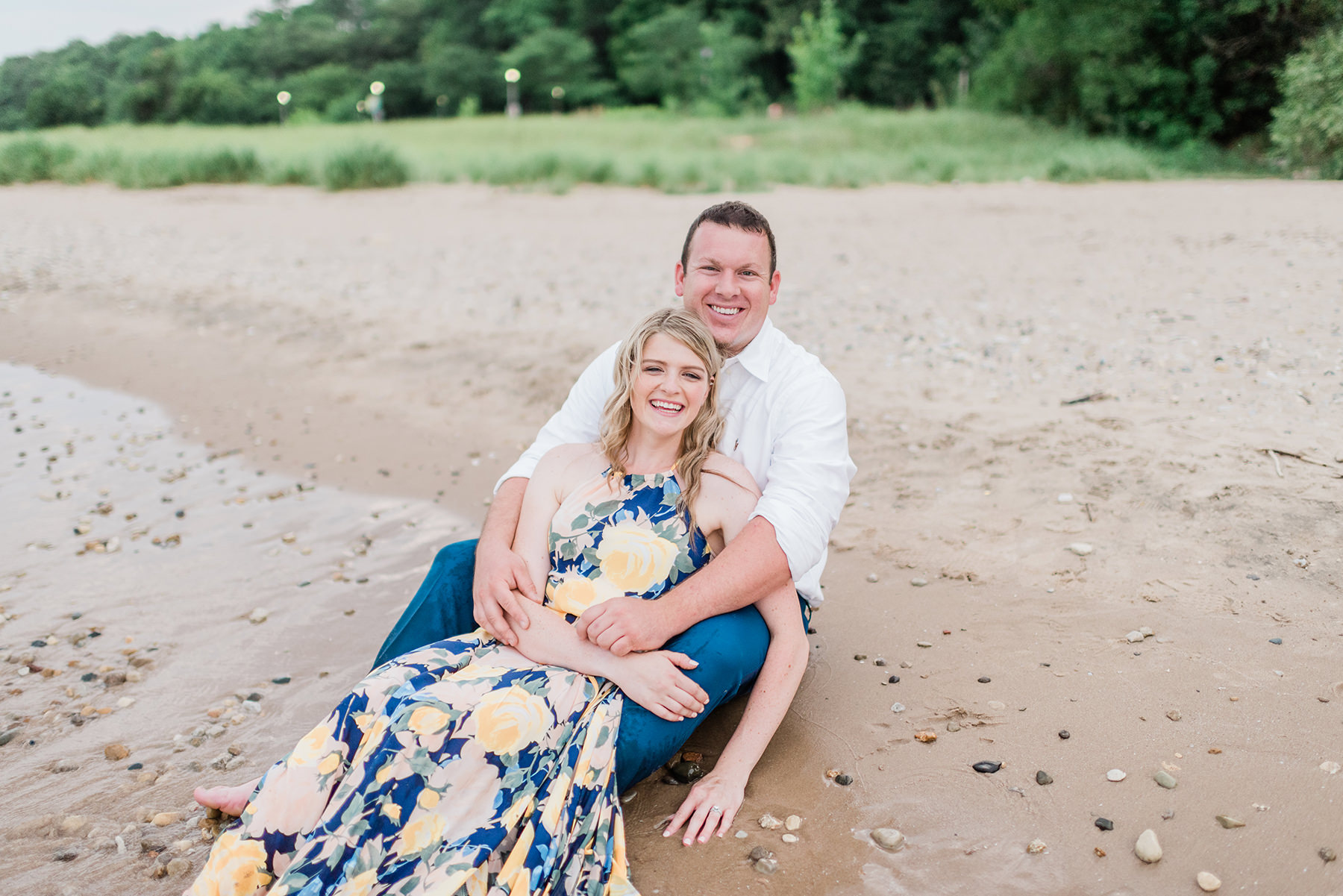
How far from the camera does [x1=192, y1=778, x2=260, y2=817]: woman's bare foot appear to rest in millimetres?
2961

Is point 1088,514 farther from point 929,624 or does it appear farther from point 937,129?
point 937,129

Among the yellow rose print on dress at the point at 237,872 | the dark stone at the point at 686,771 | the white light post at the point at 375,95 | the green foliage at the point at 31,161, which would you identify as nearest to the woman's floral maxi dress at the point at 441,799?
the yellow rose print on dress at the point at 237,872

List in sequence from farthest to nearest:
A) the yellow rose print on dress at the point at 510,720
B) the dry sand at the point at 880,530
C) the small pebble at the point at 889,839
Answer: the dry sand at the point at 880,530 → the small pebble at the point at 889,839 → the yellow rose print on dress at the point at 510,720

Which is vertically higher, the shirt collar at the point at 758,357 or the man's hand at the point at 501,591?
the shirt collar at the point at 758,357

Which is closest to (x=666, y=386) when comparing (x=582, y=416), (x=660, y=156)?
(x=582, y=416)

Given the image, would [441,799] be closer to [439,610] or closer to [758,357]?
[439,610]

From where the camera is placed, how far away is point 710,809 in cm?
285

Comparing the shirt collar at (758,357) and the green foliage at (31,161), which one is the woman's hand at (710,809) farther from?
the green foliage at (31,161)

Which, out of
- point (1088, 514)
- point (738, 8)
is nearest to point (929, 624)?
point (1088, 514)

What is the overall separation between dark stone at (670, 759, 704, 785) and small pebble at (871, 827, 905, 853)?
1.95ft

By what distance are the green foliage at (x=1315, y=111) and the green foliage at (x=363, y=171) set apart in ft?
49.2

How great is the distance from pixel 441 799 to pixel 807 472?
57.0 inches

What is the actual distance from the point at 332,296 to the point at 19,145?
18065mm

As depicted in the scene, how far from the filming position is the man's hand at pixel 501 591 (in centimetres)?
298
